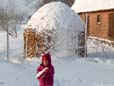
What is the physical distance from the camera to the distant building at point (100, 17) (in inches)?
1120

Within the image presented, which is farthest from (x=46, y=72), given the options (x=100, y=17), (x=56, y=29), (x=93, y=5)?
(x=93, y=5)

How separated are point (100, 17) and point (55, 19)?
41.4 ft

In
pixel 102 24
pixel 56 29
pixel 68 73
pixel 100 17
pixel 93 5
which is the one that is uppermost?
pixel 93 5

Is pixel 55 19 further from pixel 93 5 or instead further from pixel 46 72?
pixel 93 5

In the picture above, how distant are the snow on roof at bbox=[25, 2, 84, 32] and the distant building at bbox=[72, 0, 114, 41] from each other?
9.42 m

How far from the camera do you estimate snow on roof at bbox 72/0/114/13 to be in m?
28.4

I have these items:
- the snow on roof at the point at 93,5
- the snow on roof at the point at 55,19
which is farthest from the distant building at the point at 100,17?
the snow on roof at the point at 55,19

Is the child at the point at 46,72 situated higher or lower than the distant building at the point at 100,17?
lower

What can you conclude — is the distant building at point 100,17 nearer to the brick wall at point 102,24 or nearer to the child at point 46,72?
the brick wall at point 102,24

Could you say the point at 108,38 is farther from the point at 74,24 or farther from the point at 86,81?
the point at 86,81

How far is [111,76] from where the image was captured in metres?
13.5

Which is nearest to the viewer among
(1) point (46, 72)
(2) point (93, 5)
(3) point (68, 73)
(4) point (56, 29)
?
(1) point (46, 72)

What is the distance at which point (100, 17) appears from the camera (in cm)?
3028

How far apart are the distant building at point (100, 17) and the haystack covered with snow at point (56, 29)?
31.6 feet
